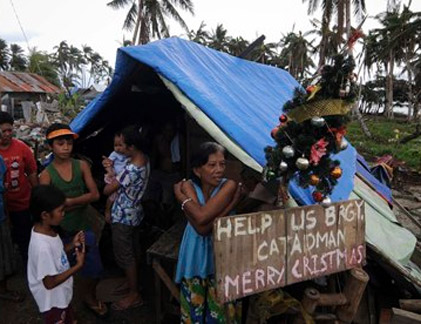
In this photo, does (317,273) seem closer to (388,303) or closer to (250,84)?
(388,303)

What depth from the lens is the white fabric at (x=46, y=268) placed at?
6.81 ft

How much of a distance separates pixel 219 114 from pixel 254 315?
4.84 feet

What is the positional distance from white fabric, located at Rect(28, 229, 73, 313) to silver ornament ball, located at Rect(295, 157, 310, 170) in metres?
1.63

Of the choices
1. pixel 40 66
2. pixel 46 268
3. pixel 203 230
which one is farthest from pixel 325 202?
pixel 40 66

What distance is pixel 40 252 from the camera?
2066mm

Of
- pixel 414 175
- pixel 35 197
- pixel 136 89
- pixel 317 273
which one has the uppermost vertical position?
pixel 136 89

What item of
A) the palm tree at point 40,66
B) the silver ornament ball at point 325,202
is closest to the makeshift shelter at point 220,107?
the silver ornament ball at point 325,202

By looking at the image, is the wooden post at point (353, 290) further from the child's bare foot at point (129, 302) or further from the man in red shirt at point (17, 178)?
the man in red shirt at point (17, 178)

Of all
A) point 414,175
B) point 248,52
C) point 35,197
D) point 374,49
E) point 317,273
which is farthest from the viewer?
point 374,49

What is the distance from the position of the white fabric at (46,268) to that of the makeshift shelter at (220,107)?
1342 millimetres

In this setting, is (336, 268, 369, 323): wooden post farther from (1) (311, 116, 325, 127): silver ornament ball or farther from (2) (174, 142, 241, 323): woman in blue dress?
(1) (311, 116, 325, 127): silver ornament ball

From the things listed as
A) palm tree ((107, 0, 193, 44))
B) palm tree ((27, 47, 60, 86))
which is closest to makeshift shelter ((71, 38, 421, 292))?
palm tree ((107, 0, 193, 44))

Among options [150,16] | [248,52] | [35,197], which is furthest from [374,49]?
[35,197]

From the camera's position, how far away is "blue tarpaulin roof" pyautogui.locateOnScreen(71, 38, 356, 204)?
8.54ft
